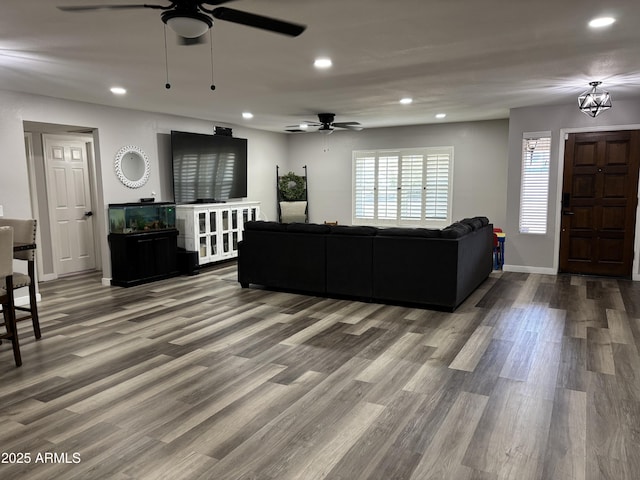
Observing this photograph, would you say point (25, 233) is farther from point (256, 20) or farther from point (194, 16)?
point (256, 20)

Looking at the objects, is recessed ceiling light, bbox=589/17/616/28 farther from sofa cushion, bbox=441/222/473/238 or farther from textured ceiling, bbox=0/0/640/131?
sofa cushion, bbox=441/222/473/238

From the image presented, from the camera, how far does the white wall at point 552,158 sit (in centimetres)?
616

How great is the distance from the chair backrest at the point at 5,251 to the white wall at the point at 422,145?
701 centimetres

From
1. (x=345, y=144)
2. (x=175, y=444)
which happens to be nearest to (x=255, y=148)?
(x=345, y=144)

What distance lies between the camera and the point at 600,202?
6379 millimetres

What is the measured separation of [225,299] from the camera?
5.52 m

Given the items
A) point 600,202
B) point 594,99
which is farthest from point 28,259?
point 600,202

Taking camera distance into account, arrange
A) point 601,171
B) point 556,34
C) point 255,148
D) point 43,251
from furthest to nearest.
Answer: point 255,148 < point 43,251 < point 601,171 < point 556,34

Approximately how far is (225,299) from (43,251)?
3454 millimetres

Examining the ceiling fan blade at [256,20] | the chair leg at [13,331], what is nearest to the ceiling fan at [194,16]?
the ceiling fan blade at [256,20]

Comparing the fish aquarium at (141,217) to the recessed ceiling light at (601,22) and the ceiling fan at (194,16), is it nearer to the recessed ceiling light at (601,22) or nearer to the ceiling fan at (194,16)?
the ceiling fan at (194,16)

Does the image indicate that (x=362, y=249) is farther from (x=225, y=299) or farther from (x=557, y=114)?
(x=557, y=114)

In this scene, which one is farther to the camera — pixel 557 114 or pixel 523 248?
pixel 523 248

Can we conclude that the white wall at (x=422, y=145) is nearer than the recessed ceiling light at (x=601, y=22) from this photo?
No
